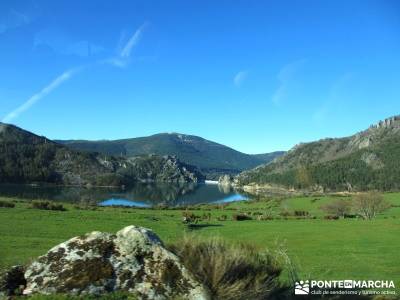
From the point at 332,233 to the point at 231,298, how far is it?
73.1 ft

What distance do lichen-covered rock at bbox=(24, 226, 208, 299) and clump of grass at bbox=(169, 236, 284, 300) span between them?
38 centimetres

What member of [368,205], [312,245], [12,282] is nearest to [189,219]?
[312,245]

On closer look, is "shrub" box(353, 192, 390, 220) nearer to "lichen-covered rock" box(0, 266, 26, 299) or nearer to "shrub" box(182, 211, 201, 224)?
"shrub" box(182, 211, 201, 224)

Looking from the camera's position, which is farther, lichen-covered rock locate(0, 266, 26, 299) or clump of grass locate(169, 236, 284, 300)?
clump of grass locate(169, 236, 284, 300)

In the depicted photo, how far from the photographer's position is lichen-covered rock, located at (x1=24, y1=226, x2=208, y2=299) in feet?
27.3

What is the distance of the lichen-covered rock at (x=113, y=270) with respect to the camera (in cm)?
832

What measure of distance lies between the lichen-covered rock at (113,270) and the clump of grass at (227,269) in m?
0.38

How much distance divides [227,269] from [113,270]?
2.18 meters

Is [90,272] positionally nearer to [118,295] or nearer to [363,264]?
[118,295]

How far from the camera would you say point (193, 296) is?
837 cm

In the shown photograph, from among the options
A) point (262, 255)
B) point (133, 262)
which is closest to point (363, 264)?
point (262, 255)

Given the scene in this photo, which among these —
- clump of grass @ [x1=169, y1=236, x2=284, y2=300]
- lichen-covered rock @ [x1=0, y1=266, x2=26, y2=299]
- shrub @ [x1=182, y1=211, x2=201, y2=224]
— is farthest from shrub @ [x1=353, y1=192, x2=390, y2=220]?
lichen-covered rock @ [x1=0, y1=266, x2=26, y2=299]

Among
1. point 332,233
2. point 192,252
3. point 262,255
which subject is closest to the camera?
point 192,252

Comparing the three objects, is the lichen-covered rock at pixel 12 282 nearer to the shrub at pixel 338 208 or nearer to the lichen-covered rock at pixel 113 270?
the lichen-covered rock at pixel 113 270
